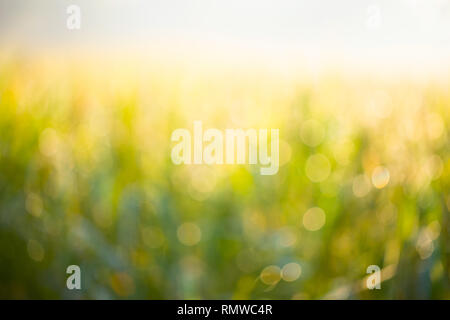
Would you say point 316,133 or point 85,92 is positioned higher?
point 85,92

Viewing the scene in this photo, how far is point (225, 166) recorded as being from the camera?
121cm

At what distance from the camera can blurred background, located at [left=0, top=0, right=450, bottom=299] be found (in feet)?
3.80

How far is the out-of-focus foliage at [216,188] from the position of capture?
3.79 ft

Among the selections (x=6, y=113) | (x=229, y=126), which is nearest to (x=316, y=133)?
(x=229, y=126)

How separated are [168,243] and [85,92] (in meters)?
0.44

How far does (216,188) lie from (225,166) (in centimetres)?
6

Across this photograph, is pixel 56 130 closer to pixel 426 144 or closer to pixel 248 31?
pixel 248 31

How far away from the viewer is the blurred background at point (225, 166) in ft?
3.80

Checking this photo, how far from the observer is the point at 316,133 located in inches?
48.8

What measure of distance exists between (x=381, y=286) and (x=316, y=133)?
0.41 m

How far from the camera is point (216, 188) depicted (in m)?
1.20

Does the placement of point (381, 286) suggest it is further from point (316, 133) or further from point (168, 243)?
point (168, 243)

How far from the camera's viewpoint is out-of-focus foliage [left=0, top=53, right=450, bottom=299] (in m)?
1.16
